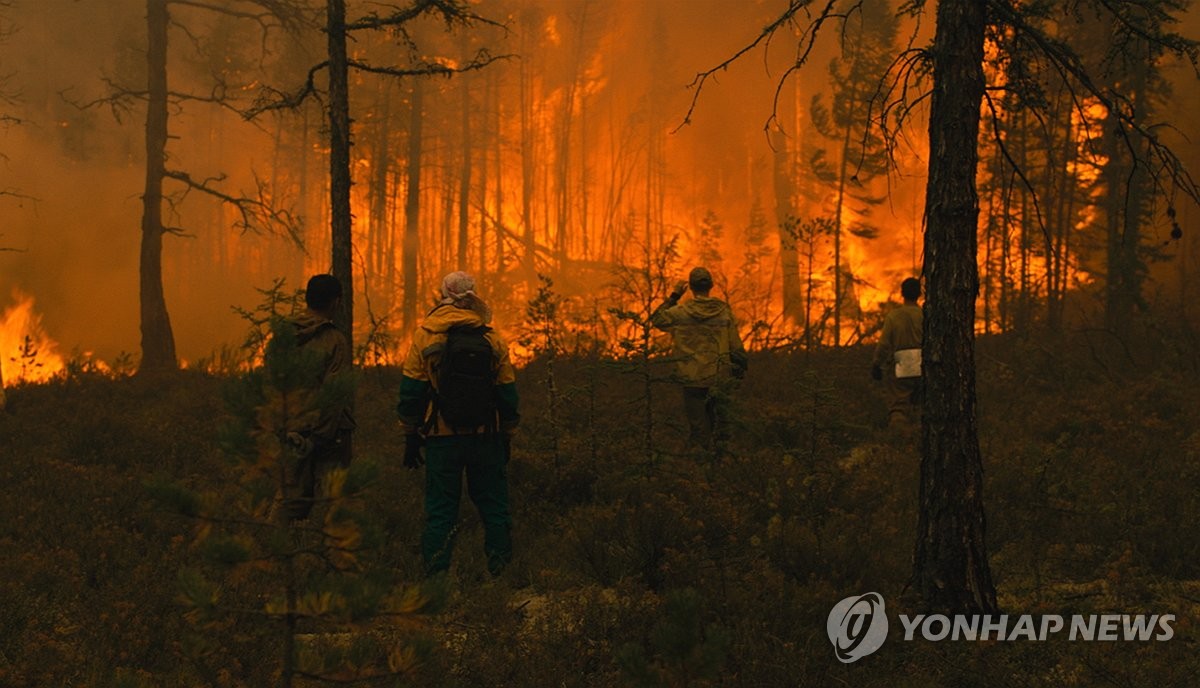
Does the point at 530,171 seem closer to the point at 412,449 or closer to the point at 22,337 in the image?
the point at 22,337

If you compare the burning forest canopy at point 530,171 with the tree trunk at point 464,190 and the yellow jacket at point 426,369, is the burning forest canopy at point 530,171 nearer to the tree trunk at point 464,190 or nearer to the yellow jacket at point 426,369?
the tree trunk at point 464,190

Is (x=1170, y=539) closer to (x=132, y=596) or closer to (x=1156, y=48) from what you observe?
(x=1156, y=48)

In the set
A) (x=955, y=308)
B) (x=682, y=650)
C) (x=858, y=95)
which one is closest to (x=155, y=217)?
(x=955, y=308)

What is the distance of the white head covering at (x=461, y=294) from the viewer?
6078 millimetres

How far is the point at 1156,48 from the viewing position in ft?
18.4

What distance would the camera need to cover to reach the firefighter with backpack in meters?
5.95

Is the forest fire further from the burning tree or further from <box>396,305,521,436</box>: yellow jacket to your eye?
the burning tree

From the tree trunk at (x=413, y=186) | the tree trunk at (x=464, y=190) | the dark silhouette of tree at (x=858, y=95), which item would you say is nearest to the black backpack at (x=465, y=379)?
the dark silhouette of tree at (x=858, y=95)

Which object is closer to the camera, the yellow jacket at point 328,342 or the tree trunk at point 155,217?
the yellow jacket at point 328,342

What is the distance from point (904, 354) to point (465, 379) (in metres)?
6.92

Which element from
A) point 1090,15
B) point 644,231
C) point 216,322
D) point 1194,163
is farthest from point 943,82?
point 644,231

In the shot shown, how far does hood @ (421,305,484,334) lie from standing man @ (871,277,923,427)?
6.47m

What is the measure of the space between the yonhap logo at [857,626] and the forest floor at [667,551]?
0.27ft

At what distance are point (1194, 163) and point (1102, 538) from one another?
1095 inches
